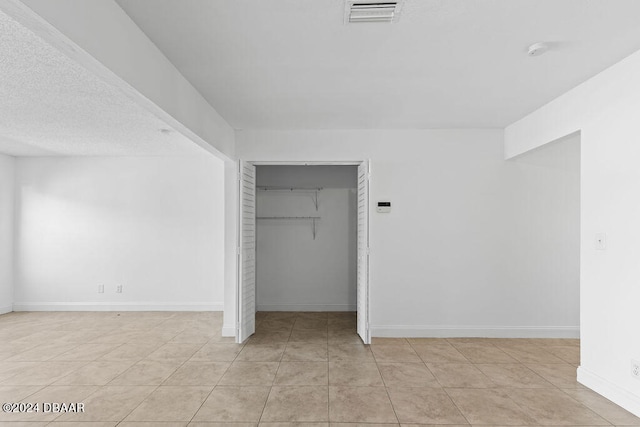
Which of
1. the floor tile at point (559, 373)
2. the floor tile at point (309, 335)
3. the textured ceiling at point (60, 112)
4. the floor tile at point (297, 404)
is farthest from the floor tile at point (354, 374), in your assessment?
the textured ceiling at point (60, 112)

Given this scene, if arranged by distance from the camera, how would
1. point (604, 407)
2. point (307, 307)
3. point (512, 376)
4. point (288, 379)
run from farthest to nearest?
point (307, 307), point (512, 376), point (288, 379), point (604, 407)

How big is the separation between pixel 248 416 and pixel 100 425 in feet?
3.11

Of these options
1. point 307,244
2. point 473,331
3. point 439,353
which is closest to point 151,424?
point 439,353

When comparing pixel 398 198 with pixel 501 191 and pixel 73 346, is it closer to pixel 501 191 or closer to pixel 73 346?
pixel 501 191

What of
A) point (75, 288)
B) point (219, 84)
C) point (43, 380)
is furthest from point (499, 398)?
point (75, 288)

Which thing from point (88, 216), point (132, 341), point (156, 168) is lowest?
point (132, 341)

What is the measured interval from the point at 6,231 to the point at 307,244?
183 inches

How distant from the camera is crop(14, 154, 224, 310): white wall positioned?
6.33m

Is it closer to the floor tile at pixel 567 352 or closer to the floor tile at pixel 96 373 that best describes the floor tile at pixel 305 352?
the floor tile at pixel 96 373

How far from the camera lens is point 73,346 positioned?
A: 4.46m

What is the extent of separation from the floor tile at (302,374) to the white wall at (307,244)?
100 inches

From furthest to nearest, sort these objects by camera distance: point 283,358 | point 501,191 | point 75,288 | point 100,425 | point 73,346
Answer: point 75,288 → point 501,191 → point 73,346 → point 283,358 → point 100,425

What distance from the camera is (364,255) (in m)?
4.66

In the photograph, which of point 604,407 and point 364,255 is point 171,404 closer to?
point 364,255
